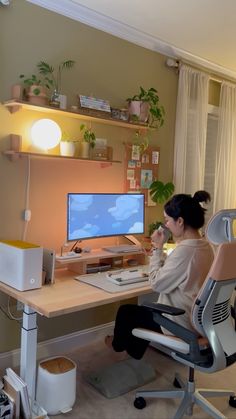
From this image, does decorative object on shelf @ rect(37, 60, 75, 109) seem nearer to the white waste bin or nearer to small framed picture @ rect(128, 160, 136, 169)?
small framed picture @ rect(128, 160, 136, 169)

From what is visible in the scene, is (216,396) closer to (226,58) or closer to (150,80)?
(150,80)

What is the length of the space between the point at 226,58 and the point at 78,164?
1.81 m

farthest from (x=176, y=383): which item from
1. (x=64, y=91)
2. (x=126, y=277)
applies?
(x=64, y=91)

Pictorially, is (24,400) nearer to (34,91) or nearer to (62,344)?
(62,344)

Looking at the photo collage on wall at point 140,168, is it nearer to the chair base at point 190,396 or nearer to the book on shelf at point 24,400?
the chair base at point 190,396

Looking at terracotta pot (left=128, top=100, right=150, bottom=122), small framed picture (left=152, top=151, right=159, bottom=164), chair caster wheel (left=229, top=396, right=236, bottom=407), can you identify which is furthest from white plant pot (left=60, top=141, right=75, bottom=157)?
chair caster wheel (left=229, top=396, right=236, bottom=407)

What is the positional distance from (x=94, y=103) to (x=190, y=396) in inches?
76.6

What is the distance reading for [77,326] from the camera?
2.88 meters

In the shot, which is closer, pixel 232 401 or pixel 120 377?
pixel 232 401

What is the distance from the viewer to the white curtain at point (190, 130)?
3.41 meters

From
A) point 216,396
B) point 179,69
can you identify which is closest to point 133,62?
point 179,69

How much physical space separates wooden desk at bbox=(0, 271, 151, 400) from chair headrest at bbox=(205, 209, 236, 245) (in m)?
0.53

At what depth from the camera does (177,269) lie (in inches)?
75.0

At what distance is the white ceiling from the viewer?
99.3 inches
